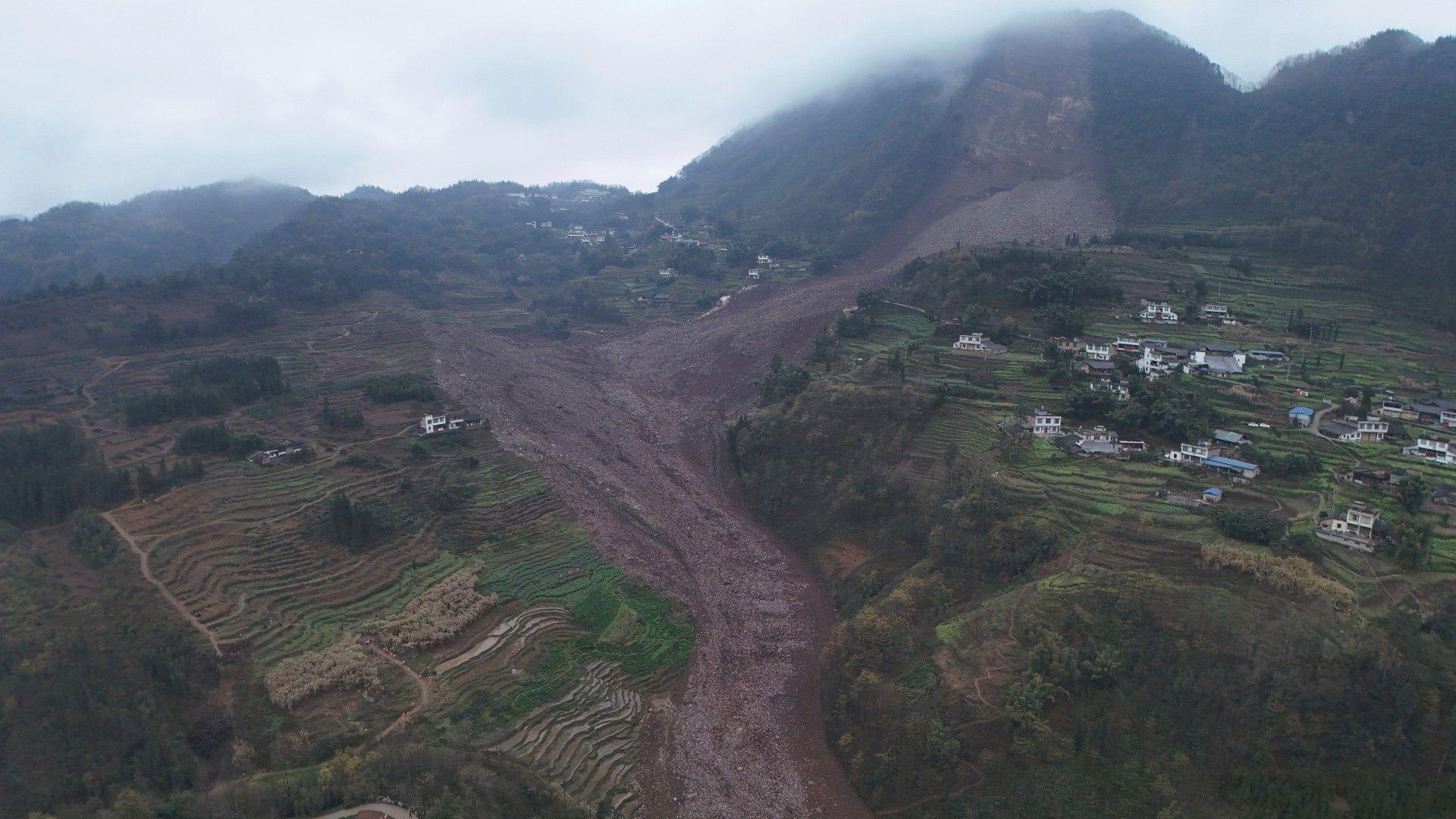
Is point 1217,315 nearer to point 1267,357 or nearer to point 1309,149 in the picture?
point 1267,357

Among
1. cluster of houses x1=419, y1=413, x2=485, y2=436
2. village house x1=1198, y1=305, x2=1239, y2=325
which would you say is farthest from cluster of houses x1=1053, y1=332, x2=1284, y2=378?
cluster of houses x1=419, y1=413, x2=485, y2=436

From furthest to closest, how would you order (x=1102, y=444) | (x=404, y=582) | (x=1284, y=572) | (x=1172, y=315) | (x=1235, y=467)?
(x=1172, y=315) → (x=1102, y=444) → (x=1235, y=467) → (x=404, y=582) → (x=1284, y=572)

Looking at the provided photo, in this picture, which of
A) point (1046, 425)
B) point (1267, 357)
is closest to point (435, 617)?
point (1046, 425)

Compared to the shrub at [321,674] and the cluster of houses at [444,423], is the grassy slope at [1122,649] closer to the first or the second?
the shrub at [321,674]

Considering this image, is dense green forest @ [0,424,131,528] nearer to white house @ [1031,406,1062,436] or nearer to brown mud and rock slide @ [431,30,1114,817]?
brown mud and rock slide @ [431,30,1114,817]

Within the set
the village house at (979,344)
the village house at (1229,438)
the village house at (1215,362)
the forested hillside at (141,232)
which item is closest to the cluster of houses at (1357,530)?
the village house at (1229,438)
